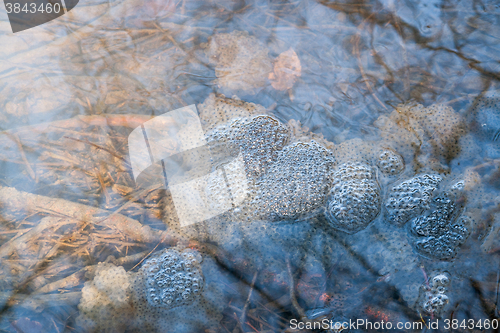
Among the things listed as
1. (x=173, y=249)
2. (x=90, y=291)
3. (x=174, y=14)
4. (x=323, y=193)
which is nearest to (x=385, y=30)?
(x=323, y=193)

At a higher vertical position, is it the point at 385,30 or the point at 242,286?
→ the point at 385,30

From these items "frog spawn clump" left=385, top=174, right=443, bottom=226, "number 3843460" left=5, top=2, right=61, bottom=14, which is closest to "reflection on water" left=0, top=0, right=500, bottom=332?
"frog spawn clump" left=385, top=174, right=443, bottom=226

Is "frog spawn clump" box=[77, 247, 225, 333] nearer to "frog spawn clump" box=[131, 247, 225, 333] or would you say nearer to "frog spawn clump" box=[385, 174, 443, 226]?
"frog spawn clump" box=[131, 247, 225, 333]

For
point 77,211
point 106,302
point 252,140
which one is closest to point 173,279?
point 106,302

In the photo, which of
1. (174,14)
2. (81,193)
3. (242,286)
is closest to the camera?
(242,286)

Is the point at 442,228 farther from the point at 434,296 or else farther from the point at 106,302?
the point at 106,302

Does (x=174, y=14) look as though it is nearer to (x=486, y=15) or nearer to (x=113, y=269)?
(x=113, y=269)

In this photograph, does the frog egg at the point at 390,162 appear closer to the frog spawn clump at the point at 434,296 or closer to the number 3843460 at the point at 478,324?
the frog spawn clump at the point at 434,296
